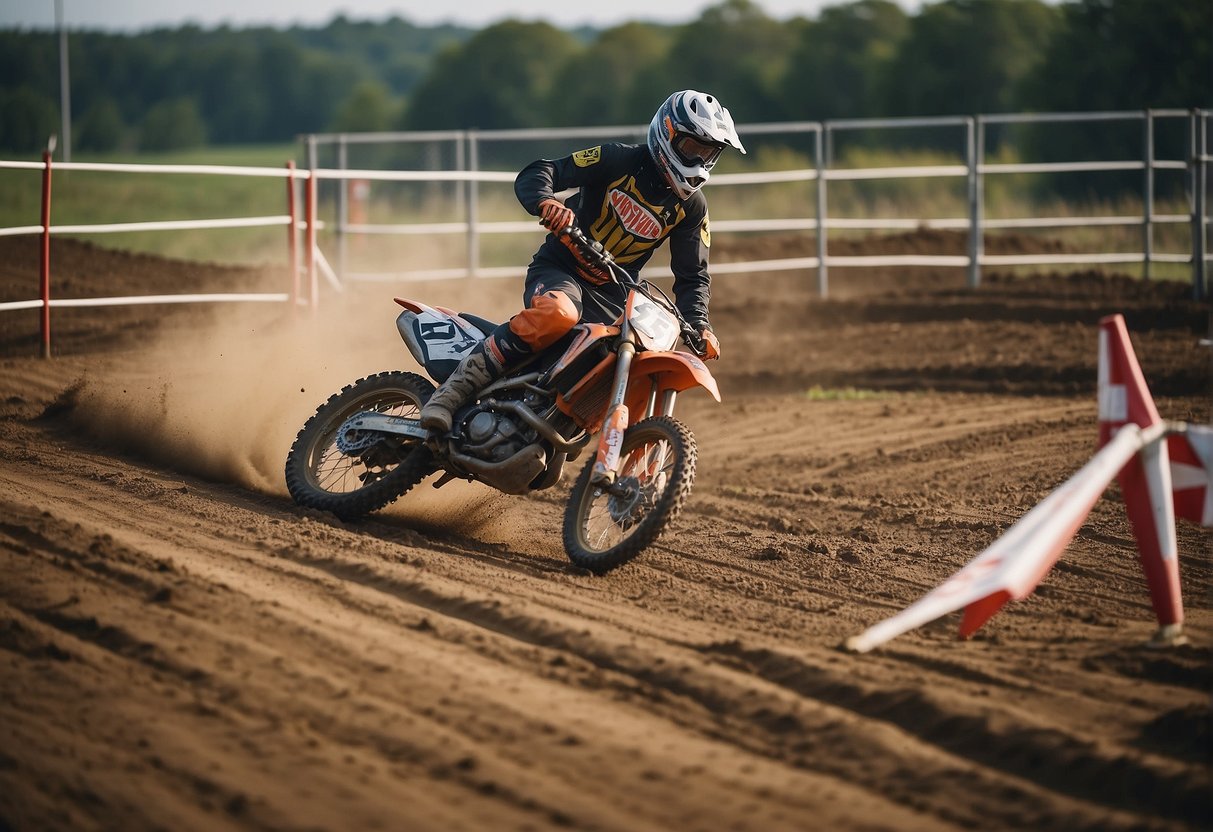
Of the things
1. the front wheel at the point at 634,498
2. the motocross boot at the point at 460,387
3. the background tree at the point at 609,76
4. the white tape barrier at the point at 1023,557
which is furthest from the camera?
the background tree at the point at 609,76

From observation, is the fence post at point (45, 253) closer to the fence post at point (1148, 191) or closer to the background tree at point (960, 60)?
the fence post at point (1148, 191)

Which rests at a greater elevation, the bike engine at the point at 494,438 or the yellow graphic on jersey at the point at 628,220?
the yellow graphic on jersey at the point at 628,220

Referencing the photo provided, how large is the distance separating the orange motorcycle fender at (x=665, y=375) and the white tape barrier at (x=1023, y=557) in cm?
157

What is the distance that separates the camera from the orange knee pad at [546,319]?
6324 millimetres

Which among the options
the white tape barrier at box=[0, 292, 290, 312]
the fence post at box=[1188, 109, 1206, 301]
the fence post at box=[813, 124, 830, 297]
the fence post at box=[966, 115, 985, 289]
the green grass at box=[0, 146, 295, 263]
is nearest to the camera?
the white tape barrier at box=[0, 292, 290, 312]

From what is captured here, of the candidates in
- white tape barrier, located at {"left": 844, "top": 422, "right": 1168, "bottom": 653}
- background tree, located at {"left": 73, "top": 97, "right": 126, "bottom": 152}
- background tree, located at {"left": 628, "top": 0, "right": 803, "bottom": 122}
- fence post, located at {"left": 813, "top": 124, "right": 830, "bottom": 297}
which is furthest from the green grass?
background tree, located at {"left": 628, "top": 0, "right": 803, "bottom": 122}

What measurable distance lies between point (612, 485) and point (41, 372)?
6.15m

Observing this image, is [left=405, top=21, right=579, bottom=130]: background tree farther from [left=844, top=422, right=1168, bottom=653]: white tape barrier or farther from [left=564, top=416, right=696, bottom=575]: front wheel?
[left=844, top=422, right=1168, bottom=653]: white tape barrier

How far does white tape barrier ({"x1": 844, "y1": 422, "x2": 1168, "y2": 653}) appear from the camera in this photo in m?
4.40

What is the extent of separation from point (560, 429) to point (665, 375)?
0.55 metres

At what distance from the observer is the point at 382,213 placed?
26.1 metres

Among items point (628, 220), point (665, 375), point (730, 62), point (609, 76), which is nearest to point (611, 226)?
point (628, 220)

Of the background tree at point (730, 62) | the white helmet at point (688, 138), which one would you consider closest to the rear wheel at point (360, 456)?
the white helmet at point (688, 138)

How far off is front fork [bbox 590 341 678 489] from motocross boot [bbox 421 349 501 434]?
71 cm
